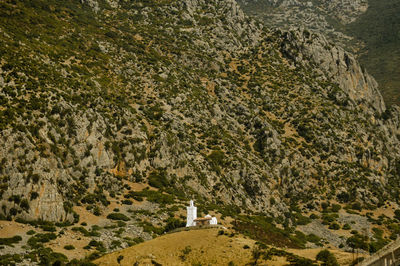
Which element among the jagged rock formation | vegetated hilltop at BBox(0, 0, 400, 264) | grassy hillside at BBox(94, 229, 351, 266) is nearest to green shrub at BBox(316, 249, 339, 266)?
grassy hillside at BBox(94, 229, 351, 266)

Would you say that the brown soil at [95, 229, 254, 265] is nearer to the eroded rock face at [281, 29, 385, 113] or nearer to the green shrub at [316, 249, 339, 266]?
the green shrub at [316, 249, 339, 266]

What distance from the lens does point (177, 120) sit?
89000mm

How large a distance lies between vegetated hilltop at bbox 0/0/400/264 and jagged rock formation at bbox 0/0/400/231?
0.34 metres

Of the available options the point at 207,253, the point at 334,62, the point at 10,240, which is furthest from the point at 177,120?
the point at 334,62

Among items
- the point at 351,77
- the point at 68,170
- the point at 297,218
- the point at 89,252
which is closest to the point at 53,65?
the point at 68,170

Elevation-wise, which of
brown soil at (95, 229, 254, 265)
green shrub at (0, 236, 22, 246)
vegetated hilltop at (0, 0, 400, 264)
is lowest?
brown soil at (95, 229, 254, 265)

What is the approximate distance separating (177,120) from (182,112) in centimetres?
613

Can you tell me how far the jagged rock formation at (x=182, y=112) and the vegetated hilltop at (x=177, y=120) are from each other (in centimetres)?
34

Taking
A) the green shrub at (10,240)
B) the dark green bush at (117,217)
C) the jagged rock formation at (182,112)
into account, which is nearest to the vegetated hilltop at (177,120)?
the dark green bush at (117,217)

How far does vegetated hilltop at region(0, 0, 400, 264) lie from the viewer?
56.9 m

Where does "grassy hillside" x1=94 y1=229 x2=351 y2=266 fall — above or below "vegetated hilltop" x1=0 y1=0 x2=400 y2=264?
below

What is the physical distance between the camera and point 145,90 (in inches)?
3762

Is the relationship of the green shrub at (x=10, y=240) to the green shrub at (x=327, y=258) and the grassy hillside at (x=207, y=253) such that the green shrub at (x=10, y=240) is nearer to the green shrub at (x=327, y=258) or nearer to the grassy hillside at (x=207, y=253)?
the grassy hillside at (x=207, y=253)

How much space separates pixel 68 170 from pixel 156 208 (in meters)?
15.5
